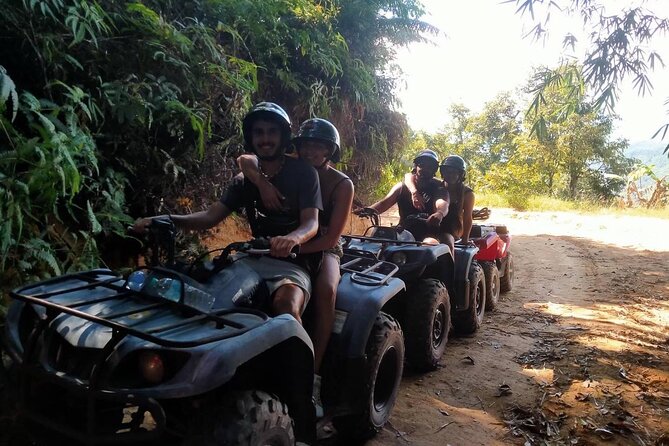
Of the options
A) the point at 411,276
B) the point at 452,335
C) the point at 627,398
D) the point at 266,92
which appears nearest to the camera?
the point at 627,398

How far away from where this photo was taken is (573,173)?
964 inches

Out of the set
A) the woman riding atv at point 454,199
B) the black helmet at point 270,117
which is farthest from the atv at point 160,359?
the woman riding atv at point 454,199

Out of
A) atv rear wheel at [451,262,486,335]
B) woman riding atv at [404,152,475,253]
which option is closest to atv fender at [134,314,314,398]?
atv rear wheel at [451,262,486,335]

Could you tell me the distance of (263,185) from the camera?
9.82 ft

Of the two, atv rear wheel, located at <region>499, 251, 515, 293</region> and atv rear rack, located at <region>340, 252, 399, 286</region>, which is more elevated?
atv rear rack, located at <region>340, 252, 399, 286</region>

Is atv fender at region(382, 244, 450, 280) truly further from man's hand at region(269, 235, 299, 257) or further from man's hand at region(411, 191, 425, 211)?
man's hand at region(269, 235, 299, 257)

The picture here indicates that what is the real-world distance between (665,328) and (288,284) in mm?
5469

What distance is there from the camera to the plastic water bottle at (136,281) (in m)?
2.36

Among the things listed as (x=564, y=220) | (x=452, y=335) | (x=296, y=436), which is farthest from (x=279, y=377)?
(x=564, y=220)

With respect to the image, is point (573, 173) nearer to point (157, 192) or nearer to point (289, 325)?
point (157, 192)

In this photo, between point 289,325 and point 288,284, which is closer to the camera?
point 289,325

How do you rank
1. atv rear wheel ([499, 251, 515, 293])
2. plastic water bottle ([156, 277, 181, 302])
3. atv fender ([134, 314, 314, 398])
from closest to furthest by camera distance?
atv fender ([134, 314, 314, 398])
plastic water bottle ([156, 277, 181, 302])
atv rear wheel ([499, 251, 515, 293])

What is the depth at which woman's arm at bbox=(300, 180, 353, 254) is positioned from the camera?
9.92 ft

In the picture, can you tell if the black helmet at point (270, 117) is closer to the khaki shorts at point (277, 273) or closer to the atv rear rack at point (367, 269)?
the khaki shorts at point (277, 273)
